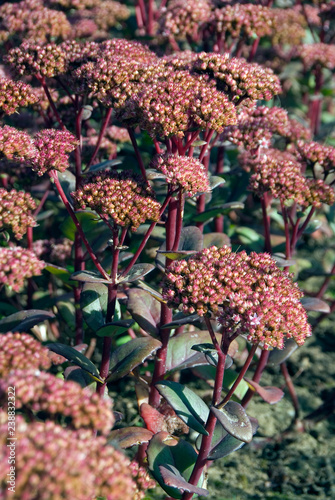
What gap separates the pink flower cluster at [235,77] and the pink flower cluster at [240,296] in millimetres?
1090

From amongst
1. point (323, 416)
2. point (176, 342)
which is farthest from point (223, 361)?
point (323, 416)

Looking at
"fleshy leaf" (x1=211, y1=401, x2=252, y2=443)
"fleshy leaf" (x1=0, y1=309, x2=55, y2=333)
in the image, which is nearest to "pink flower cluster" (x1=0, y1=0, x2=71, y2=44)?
"fleshy leaf" (x1=0, y1=309, x2=55, y2=333)

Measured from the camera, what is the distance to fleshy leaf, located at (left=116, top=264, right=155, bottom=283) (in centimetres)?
305

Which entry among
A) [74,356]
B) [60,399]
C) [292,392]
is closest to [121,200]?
[74,356]

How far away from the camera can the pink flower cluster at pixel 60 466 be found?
166 cm

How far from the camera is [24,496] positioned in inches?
64.7

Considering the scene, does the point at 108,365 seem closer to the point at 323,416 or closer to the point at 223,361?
the point at 223,361

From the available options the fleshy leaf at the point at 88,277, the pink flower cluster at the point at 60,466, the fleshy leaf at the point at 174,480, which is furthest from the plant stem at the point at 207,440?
the pink flower cluster at the point at 60,466

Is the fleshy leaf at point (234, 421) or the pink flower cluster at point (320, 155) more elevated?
the pink flower cluster at point (320, 155)

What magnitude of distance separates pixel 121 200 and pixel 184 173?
14.7 inches

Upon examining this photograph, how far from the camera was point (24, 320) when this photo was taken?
324 centimetres

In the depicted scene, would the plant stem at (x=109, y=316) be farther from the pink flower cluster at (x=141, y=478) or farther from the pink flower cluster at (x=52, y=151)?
the pink flower cluster at (x=52, y=151)

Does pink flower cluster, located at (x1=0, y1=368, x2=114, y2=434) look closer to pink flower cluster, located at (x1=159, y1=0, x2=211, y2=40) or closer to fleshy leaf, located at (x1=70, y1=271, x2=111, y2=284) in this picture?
fleshy leaf, located at (x1=70, y1=271, x2=111, y2=284)

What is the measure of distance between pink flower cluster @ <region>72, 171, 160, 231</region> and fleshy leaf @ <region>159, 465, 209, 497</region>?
4.27 feet
